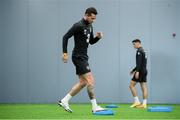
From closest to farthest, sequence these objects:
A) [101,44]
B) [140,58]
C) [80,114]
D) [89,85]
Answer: [89,85], [80,114], [140,58], [101,44]

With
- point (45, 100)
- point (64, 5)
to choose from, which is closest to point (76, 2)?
point (64, 5)

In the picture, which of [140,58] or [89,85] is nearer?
[89,85]

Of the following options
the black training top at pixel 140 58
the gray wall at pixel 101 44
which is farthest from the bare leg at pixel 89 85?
the gray wall at pixel 101 44

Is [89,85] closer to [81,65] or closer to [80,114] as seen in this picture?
[81,65]

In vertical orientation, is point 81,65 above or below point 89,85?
above

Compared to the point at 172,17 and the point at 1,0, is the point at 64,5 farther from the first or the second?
the point at 172,17

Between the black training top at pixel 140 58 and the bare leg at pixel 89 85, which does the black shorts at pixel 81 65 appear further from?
the black training top at pixel 140 58

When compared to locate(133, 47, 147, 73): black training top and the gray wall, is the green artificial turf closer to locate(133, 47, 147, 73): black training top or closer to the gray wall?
locate(133, 47, 147, 73): black training top

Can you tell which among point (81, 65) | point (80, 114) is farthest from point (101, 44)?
point (81, 65)

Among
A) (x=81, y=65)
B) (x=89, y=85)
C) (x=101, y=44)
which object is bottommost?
(x=89, y=85)

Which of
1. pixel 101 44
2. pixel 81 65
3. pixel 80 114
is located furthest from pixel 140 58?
pixel 81 65

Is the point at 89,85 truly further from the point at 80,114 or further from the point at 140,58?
the point at 140,58

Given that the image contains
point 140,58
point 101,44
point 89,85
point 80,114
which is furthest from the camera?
point 101,44

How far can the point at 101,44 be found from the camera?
49.5 feet
